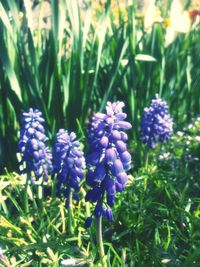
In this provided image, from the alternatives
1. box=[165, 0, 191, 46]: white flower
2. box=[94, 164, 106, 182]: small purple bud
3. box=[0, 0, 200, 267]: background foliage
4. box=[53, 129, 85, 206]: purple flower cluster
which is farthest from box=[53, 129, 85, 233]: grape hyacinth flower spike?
box=[165, 0, 191, 46]: white flower

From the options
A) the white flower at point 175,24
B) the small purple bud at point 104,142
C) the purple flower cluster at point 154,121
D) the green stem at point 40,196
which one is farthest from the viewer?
the white flower at point 175,24

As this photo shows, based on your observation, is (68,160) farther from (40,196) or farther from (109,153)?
(40,196)

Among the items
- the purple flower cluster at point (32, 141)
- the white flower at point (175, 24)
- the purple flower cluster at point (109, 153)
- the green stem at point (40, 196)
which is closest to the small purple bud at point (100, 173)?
the purple flower cluster at point (109, 153)

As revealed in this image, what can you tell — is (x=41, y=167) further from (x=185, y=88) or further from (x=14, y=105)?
(x=185, y=88)

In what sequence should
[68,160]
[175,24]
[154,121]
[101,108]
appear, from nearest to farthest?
[68,160]
[154,121]
[101,108]
[175,24]

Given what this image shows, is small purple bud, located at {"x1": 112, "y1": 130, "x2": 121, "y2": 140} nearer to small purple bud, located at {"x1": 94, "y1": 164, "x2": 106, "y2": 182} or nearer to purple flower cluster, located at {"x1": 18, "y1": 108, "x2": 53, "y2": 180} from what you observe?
small purple bud, located at {"x1": 94, "y1": 164, "x2": 106, "y2": 182}

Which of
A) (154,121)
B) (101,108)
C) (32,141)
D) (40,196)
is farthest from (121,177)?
(101,108)

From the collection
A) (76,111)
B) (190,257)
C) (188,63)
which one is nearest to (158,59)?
(188,63)

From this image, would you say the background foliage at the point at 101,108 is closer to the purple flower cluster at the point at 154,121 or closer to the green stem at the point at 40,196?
the green stem at the point at 40,196
